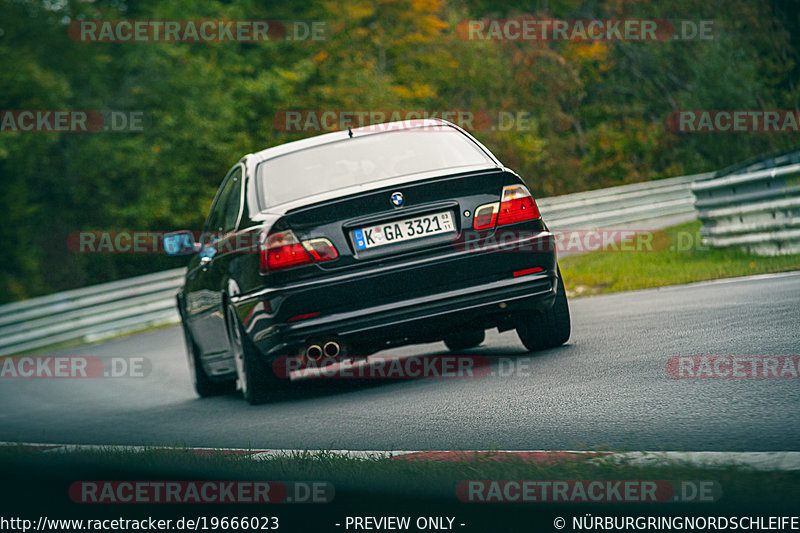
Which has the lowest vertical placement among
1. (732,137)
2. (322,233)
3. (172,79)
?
(322,233)

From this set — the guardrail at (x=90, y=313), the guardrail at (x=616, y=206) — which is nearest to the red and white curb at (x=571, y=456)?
the guardrail at (x=90, y=313)

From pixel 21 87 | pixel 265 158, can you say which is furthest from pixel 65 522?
pixel 21 87

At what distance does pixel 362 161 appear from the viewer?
783 cm

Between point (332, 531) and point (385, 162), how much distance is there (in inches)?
174

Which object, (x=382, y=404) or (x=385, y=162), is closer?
(x=382, y=404)

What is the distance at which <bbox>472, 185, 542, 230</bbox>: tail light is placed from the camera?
7.17 metres

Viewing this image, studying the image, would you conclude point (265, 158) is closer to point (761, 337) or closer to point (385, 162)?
point (385, 162)

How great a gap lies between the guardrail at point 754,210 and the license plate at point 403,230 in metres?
6.56

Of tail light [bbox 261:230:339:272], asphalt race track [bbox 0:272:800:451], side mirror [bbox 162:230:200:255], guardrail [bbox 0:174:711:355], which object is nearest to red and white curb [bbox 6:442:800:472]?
asphalt race track [bbox 0:272:800:451]

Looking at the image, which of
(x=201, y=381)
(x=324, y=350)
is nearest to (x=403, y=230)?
(x=324, y=350)

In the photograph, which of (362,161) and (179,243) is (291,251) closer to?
(362,161)

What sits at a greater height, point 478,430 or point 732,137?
point 732,137

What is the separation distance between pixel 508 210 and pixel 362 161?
1148mm

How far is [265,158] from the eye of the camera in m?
8.20
